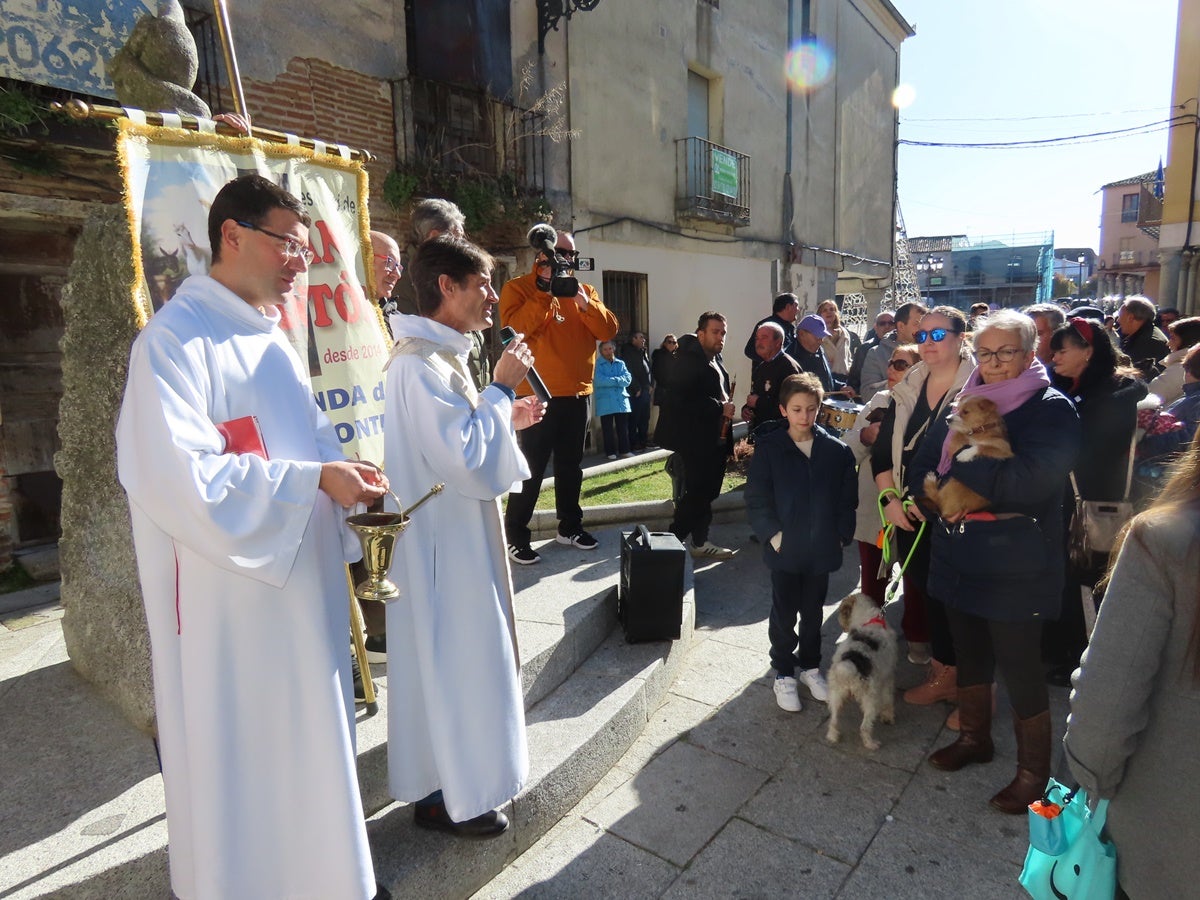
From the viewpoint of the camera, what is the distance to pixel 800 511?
3646 mm

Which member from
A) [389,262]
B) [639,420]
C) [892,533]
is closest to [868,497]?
[892,533]

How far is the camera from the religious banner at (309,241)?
2.52 meters

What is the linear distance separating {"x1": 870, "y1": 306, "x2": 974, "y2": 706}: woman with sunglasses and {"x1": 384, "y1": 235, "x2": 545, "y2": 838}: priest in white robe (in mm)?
1927

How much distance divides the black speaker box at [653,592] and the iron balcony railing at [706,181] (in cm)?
921

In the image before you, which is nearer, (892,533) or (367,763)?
(367,763)

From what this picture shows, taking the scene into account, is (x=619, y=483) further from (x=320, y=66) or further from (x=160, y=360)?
(x=160, y=360)

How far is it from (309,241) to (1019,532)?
302cm

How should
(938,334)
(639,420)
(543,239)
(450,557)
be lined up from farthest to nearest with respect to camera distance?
(639,420), (543,239), (938,334), (450,557)

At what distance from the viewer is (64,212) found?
5.54 meters

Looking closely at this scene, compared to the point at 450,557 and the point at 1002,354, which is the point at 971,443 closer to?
the point at 1002,354

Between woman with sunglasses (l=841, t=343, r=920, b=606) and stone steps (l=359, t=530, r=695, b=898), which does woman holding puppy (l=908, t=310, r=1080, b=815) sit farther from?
stone steps (l=359, t=530, r=695, b=898)

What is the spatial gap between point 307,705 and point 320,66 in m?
7.43

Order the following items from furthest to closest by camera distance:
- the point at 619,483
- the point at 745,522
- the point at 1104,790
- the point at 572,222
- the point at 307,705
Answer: the point at 572,222
the point at 619,483
the point at 745,522
the point at 307,705
the point at 1104,790

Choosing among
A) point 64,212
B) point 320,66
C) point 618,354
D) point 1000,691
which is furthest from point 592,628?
point 618,354
